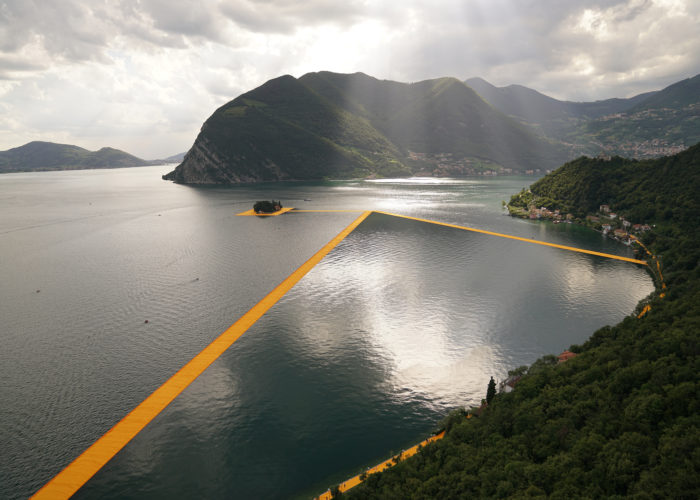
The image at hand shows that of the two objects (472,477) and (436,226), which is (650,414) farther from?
(436,226)

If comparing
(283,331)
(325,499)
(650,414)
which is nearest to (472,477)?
(325,499)

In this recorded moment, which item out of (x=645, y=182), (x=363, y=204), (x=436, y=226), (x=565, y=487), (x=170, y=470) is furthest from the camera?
(x=363, y=204)

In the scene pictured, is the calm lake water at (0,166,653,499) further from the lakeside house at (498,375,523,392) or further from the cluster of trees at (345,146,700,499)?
the cluster of trees at (345,146,700,499)

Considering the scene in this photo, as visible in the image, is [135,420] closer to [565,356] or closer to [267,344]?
[267,344]

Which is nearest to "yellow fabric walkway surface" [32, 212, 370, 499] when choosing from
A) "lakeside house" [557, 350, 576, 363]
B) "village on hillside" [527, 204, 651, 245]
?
"lakeside house" [557, 350, 576, 363]

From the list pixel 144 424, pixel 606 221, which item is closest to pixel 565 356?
pixel 144 424

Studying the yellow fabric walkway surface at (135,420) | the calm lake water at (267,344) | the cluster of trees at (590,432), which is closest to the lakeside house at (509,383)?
the cluster of trees at (590,432)
